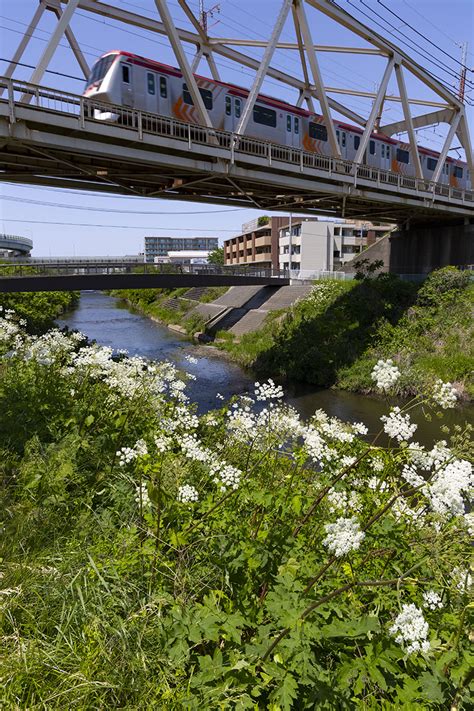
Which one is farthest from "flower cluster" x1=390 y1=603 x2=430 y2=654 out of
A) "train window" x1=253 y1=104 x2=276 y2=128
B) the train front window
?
"train window" x1=253 y1=104 x2=276 y2=128

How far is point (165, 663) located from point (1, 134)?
12.8m

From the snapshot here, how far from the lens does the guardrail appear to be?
1121 cm

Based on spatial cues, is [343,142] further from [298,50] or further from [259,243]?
[259,243]

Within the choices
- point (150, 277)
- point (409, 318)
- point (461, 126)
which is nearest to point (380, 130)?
point (461, 126)

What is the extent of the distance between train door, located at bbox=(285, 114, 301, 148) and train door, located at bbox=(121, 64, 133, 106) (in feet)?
29.0

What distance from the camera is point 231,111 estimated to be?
19094mm

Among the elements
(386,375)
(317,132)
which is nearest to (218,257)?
(317,132)

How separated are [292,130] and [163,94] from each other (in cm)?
782

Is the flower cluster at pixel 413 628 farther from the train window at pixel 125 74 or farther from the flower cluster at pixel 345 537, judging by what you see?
the train window at pixel 125 74

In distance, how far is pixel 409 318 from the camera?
995 inches

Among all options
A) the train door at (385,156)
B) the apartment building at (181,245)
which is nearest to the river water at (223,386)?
the train door at (385,156)

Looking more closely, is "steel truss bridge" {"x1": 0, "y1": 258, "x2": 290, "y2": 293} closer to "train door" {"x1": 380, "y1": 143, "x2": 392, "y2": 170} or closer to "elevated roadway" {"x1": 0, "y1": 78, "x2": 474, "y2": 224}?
"elevated roadway" {"x1": 0, "y1": 78, "x2": 474, "y2": 224}

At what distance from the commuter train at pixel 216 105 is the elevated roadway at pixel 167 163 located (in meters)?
1.33

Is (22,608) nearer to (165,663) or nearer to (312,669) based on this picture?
(165,663)
